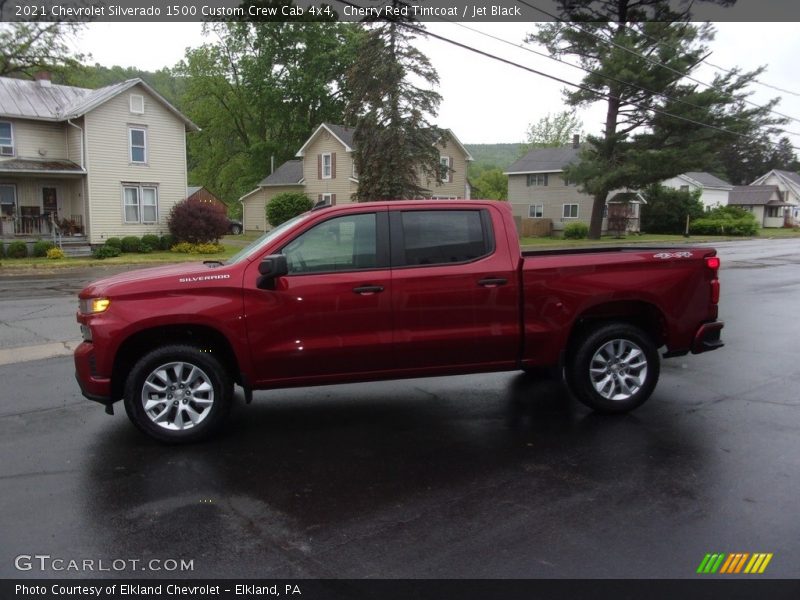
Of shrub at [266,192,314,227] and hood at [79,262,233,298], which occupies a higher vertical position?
shrub at [266,192,314,227]

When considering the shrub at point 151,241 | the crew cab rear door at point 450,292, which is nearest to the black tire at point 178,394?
the crew cab rear door at point 450,292

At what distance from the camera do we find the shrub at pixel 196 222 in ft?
101

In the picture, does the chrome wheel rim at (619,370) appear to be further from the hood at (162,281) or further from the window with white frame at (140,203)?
the window with white frame at (140,203)

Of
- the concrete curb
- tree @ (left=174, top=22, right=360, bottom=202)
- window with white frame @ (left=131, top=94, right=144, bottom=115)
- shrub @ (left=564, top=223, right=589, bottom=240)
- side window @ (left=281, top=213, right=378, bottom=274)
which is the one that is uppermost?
tree @ (left=174, top=22, right=360, bottom=202)

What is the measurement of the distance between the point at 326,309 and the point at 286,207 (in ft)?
118

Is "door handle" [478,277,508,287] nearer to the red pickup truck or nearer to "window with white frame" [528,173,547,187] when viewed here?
the red pickup truck

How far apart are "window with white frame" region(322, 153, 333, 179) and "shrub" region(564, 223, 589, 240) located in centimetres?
1732

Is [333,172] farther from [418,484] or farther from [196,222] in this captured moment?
[418,484]

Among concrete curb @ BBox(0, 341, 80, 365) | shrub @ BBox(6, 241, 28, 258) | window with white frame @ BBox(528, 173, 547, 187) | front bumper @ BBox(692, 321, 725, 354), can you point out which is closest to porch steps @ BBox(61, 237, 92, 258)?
shrub @ BBox(6, 241, 28, 258)

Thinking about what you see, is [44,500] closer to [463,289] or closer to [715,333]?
[463,289]

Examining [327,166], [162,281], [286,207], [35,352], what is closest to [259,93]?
[327,166]

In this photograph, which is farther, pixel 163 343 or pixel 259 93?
pixel 259 93

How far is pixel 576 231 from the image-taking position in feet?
153

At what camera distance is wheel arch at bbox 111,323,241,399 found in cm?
522
